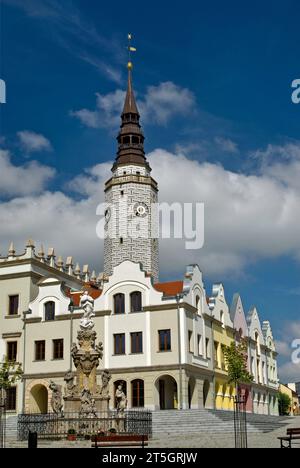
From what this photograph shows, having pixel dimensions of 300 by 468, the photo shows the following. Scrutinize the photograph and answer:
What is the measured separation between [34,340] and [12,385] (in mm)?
3898

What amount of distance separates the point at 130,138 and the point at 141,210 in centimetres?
990

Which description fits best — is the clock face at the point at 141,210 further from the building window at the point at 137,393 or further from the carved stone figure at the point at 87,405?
the carved stone figure at the point at 87,405

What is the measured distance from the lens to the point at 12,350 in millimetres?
51906

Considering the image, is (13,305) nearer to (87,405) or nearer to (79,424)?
(87,405)

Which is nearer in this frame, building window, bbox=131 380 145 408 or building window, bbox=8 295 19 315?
building window, bbox=131 380 145 408

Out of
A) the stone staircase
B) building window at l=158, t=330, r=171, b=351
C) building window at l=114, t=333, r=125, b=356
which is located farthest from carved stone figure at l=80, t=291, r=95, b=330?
building window at l=114, t=333, r=125, b=356

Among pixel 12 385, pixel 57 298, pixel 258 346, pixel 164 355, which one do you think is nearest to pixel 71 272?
pixel 57 298

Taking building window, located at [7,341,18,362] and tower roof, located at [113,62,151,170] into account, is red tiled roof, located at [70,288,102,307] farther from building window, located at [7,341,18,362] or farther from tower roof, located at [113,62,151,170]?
tower roof, located at [113,62,151,170]

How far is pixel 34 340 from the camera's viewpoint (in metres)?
50.8

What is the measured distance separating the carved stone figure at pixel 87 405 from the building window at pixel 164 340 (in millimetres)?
15211

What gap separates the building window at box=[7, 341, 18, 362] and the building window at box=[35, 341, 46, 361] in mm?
2033

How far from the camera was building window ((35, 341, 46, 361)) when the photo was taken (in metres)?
50.4
